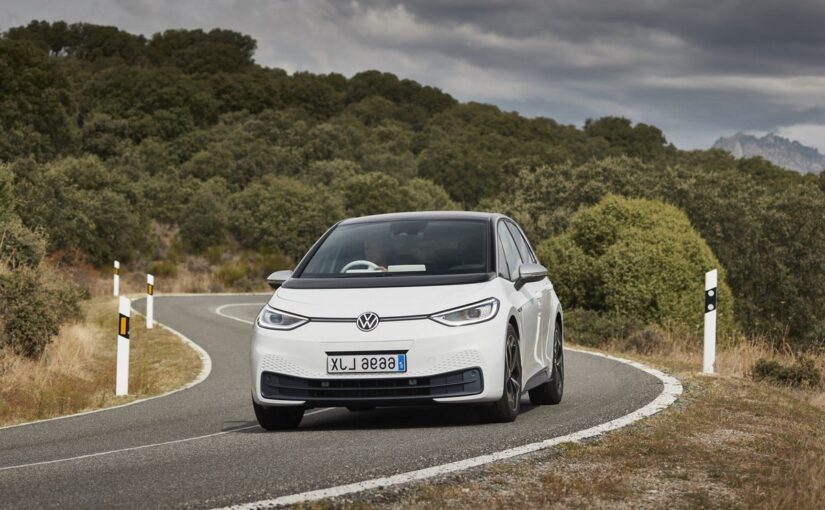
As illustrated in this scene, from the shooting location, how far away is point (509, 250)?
1038cm

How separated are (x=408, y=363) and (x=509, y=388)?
3.34 feet

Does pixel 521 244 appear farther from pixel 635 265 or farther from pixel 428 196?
pixel 428 196

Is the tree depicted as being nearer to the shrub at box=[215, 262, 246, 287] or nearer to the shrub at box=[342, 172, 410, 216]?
the shrub at box=[215, 262, 246, 287]

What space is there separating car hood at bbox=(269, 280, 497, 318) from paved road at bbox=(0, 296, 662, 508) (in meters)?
0.93

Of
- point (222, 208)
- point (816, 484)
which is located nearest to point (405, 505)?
point (816, 484)

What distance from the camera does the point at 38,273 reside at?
63.1 feet

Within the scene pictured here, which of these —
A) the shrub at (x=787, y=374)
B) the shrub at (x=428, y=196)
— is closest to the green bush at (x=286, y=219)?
the shrub at (x=428, y=196)

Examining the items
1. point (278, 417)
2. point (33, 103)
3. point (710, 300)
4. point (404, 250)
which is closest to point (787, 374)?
point (710, 300)

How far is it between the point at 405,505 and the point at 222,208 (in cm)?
6036

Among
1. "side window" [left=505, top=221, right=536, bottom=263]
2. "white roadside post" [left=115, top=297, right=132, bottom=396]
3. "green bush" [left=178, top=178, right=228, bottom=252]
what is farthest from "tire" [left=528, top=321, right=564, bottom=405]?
"green bush" [left=178, top=178, right=228, bottom=252]

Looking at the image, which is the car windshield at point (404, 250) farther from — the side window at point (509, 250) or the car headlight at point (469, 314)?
the car headlight at point (469, 314)

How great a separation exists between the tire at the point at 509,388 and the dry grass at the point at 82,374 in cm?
574

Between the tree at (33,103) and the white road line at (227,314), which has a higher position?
the tree at (33,103)

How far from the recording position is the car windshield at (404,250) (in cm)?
952
